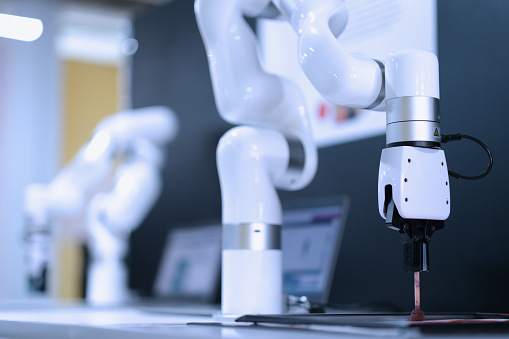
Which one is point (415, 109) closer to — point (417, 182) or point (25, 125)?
point (417, 182)

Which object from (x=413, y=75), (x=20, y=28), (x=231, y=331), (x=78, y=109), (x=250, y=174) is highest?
(x=78, y=109)

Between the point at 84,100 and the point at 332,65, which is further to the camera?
the point at 84,100

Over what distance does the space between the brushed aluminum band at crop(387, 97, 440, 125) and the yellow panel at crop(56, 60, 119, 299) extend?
5.55 m

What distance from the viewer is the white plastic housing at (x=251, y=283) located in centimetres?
121

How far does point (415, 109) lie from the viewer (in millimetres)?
986

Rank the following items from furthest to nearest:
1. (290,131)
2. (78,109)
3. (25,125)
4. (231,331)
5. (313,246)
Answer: (78,109), (25,125), (313,246), (290,131), (231,331)

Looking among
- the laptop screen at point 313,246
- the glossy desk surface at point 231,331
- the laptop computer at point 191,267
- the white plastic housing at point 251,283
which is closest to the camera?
the glossy desk surface at point 231,331

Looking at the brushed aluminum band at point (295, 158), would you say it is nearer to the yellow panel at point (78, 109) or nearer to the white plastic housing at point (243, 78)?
the white plastic housing at point (243, 78)

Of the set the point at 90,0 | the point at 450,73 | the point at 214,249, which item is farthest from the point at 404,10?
the point at 90,0

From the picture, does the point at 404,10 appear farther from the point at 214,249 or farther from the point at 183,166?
the point at 183,166

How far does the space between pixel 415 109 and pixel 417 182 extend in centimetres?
10

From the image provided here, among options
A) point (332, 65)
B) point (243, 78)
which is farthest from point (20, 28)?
point (332, 65)

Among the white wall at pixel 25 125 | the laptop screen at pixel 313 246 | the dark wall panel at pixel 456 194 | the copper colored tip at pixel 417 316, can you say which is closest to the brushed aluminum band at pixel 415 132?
the copper colored tip at pixel 417 316

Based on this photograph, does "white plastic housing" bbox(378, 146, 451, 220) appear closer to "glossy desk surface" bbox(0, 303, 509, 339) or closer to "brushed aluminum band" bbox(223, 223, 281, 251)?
"glossy desk surface" bbox(0, 303, 509, 339)
